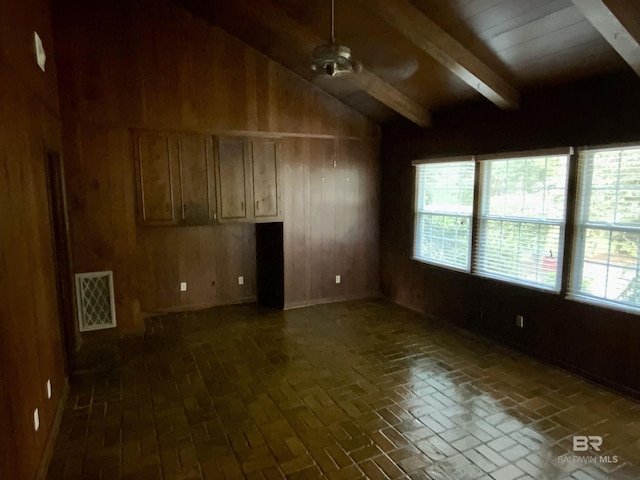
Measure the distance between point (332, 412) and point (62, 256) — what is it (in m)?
2.84

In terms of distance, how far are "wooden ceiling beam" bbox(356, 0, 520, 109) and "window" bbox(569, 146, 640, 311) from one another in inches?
36.6

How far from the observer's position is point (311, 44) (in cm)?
→ 411

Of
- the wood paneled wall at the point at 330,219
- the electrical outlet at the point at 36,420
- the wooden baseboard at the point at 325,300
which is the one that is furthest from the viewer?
the wooden baseboard at the point at 325,300

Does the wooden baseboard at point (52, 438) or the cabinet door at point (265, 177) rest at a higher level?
the cabinet door at point (265, 177)

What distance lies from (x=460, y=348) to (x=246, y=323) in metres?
2.46

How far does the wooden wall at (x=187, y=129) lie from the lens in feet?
13.9

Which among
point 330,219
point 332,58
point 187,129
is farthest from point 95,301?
point 332,58

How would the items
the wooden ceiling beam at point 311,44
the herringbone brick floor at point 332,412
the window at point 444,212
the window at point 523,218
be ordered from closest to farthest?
the herringbone brick floor at point 332,412 < the window at point 523,218 < the wooden ceiling beam at point 311,44 < the window at point 444,212

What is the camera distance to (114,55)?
14.1ft

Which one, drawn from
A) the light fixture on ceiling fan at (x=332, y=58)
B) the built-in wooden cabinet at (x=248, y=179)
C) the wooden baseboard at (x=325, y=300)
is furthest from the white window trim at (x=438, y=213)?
the light fixture on ceiling fan at (x=332, y=58)

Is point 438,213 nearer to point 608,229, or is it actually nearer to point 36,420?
point 608,229

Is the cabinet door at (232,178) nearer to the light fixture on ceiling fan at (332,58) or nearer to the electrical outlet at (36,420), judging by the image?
the light fixture on ceiling fan at (332,58)

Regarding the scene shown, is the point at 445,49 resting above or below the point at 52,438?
above

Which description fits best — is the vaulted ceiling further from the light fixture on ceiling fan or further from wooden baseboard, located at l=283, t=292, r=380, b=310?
wooden baseboard, located at l=283, t=292, r=380, b=310
